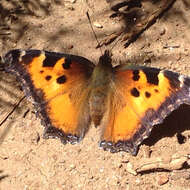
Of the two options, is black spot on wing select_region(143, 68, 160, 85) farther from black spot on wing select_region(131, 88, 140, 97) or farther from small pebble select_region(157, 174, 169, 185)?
small pebble select_region(157, 174, 169, 185)

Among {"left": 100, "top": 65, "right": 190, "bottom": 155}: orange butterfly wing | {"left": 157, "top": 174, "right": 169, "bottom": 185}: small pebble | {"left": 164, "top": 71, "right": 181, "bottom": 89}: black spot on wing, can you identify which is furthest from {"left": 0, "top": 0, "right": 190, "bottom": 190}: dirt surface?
{"left": 164, "top": 71, "right": 181, "bottom": 89}: black spot on wing

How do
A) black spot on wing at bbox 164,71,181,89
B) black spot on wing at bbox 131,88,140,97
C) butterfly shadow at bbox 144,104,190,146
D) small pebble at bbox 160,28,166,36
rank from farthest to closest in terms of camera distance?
1. small pebble at bbox 160,28,166,36
2. butterfly shadow at bbox 144,104,190,146
3. black spot on wing at bbox 131,88,140,97
4. black spot on wing at bbox 164,71,181,89

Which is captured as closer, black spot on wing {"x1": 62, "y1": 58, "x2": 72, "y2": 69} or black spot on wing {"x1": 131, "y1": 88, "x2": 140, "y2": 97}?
black spot on wing {"x1": 131, "y1": 88, "x2": 140, "y2": 97}

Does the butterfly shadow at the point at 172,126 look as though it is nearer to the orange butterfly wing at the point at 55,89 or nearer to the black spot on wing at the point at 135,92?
the black spot on wing at the point at 135,92

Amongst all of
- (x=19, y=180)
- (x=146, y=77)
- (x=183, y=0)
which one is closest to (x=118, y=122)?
(x=146, y=77)

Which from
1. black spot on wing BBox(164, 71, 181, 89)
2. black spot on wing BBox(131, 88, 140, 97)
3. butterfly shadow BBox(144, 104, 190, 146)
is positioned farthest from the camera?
butterfly shadow BBox(144, 104, 190, 146)

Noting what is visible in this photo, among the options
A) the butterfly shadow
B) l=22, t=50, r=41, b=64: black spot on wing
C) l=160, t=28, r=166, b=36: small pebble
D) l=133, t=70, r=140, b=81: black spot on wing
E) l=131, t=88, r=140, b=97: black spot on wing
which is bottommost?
the butterfly shadow

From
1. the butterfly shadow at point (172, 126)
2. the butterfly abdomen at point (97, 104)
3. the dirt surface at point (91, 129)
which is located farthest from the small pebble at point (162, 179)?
the butterfly abdomen at point (97, 104)

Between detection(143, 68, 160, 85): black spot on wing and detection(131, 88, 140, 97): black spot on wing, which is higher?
detection(143, 68, 160, 85): black spot on wing

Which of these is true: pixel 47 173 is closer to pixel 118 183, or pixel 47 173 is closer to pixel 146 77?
pixel 118 183
